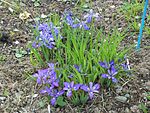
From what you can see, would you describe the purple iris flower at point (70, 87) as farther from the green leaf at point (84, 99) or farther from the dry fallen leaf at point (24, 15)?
the dry fallen leaf at point (24, 15)

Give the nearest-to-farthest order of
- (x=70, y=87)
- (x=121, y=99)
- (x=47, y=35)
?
(x=70, y=87) → (x=121, y=99) → (x=47, y=35)

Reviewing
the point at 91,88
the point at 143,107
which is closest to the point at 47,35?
the point at 91,88

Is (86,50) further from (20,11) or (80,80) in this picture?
(20,11)

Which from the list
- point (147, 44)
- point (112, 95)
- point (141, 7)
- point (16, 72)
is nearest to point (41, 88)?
point (16, 72)

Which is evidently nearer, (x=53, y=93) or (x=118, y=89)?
(x=53, y=93)

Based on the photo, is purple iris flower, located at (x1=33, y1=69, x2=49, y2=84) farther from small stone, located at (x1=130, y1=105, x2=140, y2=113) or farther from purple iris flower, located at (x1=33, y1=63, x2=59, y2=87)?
small stone, located at (x1=130, y1=105, x2=140, y2=113)

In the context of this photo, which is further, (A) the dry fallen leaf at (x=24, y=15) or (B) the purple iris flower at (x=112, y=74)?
(A) the dry fallen leaf at (x=24, y=15)

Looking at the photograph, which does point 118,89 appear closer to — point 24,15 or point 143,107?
point 143,107

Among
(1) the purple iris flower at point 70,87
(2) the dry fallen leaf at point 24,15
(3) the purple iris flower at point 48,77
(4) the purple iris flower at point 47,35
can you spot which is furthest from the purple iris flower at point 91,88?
(2) the dry fallen leaf at point 24,15

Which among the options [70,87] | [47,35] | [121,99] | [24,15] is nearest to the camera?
[70,87]

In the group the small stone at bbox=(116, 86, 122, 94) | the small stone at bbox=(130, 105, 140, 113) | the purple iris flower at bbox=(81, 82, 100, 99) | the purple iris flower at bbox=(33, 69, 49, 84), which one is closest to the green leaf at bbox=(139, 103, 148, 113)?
the small stone at bbox=(130, 105, 140, 113)

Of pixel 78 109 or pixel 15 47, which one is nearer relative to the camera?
pixel 78 109
